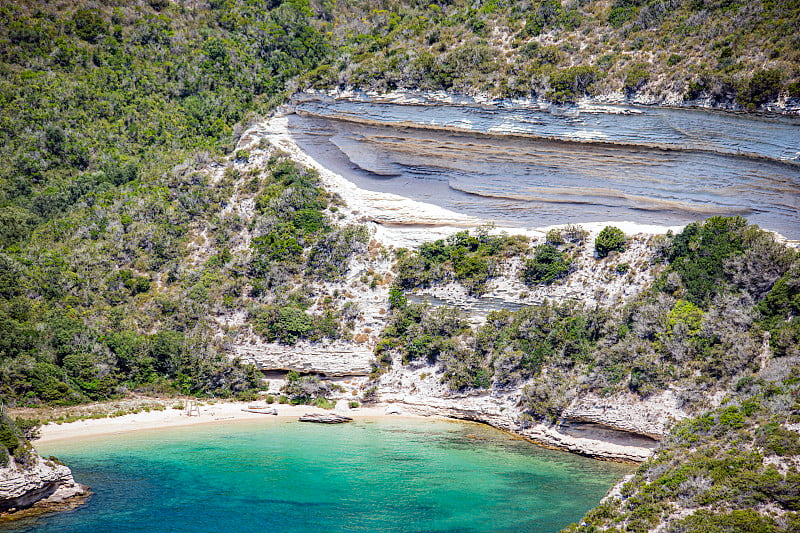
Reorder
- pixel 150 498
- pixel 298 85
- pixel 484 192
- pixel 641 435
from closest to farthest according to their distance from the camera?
pixel 150 498, pixel 641 435, pixel 484 192, pixel 298 85

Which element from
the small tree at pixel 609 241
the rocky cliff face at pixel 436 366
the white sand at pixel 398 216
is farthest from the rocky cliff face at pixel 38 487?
the small tree at pixel 609 241

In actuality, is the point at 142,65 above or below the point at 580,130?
above

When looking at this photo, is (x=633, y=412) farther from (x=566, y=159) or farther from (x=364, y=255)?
(x=364, y=255)

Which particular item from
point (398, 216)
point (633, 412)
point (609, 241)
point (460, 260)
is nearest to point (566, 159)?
point (609, 241)

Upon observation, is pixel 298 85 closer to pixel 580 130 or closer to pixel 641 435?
pixel 580 130

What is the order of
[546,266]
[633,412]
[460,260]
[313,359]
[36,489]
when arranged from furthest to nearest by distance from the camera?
[460,260] → [313,359] → [546,266] → [633,412] → [36,489]

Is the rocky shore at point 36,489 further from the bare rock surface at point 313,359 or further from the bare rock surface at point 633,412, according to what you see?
the bare rock surface at point 633,412

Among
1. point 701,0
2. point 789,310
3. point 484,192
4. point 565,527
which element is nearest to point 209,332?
point 484,192
